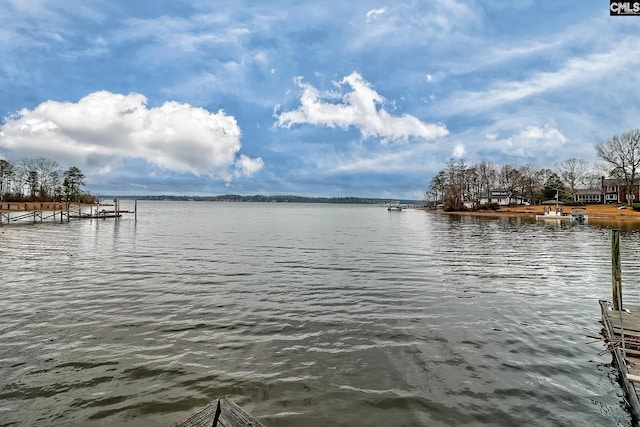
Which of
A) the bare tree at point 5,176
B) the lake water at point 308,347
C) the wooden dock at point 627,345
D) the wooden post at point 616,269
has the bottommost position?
the lake water at point 308,347

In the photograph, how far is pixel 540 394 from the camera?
23.6ft

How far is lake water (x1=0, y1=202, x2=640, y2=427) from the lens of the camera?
21.8 ft

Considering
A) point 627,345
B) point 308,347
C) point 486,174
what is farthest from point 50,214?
point 486,174

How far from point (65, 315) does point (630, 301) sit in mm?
21589

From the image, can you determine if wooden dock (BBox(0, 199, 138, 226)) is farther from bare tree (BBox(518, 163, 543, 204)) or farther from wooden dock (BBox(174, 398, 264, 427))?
bare tree (BBox(518, 163, 543, 204))

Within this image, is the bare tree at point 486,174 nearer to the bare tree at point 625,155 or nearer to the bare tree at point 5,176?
the bare tree at point 625,155

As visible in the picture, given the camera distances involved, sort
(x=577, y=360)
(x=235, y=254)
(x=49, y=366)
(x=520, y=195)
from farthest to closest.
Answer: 1. (x=520, y=195)
2. (x=235, y=254)
3. (x=577, y=360)
4. (x=49, y=366)

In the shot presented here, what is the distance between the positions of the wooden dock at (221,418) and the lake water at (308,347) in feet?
11.5

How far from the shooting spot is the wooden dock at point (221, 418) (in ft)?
10.1

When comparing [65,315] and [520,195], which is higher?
[520,195]

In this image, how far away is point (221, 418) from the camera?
124 inches

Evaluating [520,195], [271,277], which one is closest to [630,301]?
[271,277]

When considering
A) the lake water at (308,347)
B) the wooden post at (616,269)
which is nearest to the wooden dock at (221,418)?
the lake water at (308,347)

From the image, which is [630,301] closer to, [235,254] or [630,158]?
[235,254]
